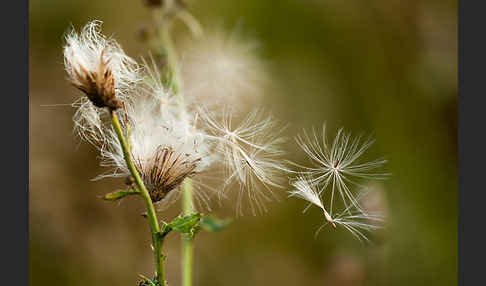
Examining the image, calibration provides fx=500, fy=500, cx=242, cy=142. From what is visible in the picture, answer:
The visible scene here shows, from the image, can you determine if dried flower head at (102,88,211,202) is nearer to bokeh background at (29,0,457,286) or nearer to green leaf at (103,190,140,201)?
green leaf at (103,190,140,201)

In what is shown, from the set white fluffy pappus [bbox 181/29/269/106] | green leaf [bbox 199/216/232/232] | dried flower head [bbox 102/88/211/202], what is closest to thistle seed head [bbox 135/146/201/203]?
dried flower head [bbox 102/88/211/202]

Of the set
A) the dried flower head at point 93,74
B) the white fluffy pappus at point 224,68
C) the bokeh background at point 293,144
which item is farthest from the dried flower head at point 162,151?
the bokeh background at point 293,144

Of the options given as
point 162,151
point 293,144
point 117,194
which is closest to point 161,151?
point 162,151

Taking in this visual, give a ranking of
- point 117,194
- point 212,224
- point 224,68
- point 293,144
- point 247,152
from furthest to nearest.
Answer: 1. point 293,144
2. point 224,68
3. point 247,152
4. point 117,194
5. point 212,224

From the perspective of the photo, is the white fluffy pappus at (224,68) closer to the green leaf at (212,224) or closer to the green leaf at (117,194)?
the green leaf at (117,194)

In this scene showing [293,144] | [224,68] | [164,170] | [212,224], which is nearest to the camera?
[212,224]

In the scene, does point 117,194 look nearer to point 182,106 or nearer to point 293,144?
point 182,106

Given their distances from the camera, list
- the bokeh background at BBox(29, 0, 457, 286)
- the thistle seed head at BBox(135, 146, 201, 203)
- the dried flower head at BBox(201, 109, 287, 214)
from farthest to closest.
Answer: the bokeh background at BBox(29, 0, 457, 286), the dried flower head at BBox(201, 109, 287, 214), the thistle seed head at BBox(135, 146, 201, 203)

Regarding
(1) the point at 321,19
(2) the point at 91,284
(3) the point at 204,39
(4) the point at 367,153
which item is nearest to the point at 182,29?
(3) the point at 204,39
